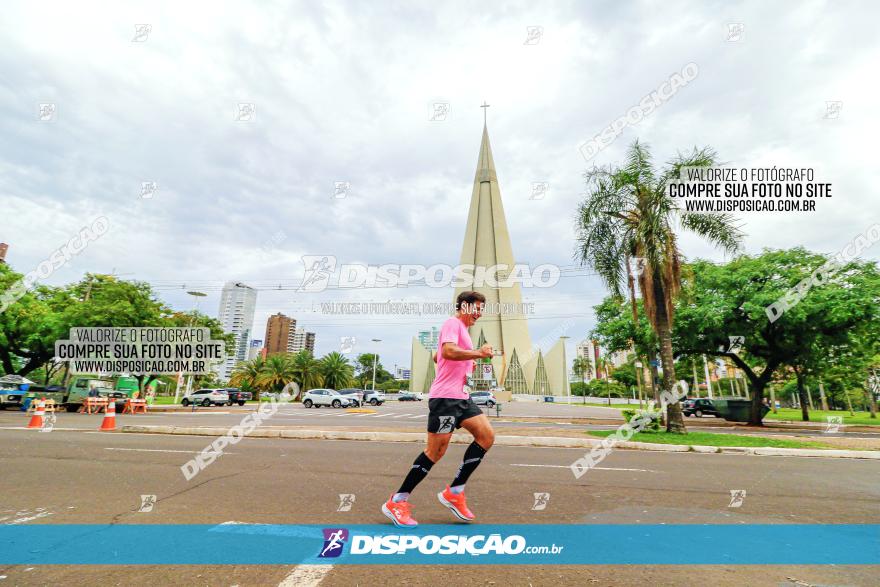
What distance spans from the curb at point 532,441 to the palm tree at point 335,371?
4611 cm

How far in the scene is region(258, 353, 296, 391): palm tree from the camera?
50.7m

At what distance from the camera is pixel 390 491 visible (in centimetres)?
478

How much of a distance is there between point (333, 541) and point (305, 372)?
53.6 metres

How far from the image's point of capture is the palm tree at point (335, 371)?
2233 inches

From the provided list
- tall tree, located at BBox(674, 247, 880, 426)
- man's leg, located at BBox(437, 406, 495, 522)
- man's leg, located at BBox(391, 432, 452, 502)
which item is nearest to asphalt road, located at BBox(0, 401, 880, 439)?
tall tree, located at BBox(674, 247, 880, 426)

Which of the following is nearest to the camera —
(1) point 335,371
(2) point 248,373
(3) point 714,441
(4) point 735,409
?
(3) point 714,441

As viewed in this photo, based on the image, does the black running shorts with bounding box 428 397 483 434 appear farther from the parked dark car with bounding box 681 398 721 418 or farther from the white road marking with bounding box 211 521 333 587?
the parked dark car with bounding box 681 398 721 418

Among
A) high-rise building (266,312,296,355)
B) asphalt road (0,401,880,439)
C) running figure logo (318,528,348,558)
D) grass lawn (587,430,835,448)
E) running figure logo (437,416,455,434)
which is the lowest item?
asphalt road (0,401,880,439)

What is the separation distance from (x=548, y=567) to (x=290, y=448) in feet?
23.1

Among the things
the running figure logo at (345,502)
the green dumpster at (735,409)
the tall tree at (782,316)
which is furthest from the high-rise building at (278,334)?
the running figure logo at (345,502)

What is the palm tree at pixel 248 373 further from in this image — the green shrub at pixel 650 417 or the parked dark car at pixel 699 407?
the green shrub at pixel 650 417

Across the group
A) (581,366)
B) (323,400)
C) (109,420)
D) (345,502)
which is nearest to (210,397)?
(323,400)

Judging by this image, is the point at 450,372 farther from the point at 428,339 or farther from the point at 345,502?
the point at 428,339

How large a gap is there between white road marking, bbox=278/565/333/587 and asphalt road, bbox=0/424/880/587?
0.02m
